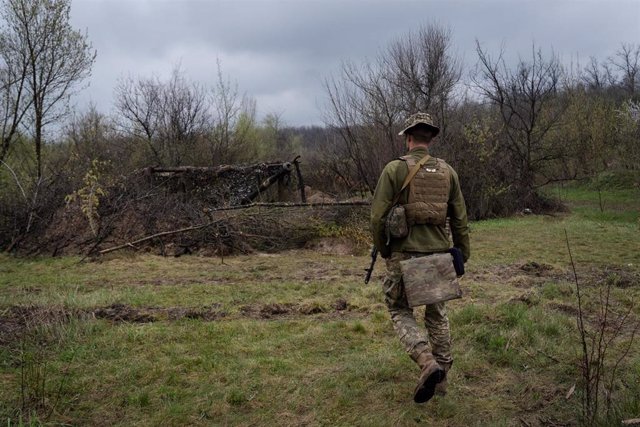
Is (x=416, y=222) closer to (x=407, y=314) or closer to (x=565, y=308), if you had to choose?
(x=407, y=314)

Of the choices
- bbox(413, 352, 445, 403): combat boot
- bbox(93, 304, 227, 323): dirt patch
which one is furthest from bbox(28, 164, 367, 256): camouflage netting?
bbox(413, 352, 445, 403): combat boot

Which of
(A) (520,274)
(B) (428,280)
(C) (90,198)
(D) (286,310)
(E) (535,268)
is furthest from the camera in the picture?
(C) (90,198)

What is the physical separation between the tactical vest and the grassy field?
1325mm

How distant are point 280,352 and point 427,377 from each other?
5.77ft

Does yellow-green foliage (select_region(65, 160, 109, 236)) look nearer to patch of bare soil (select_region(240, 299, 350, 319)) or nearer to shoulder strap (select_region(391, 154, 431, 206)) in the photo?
patch of bare soil (select_region(240, 299, 350, 319))

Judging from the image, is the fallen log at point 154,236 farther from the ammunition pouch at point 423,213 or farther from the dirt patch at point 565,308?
the ammunition pouch at point 423,213

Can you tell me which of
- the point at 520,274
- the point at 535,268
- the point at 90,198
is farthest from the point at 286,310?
the point at 90,198

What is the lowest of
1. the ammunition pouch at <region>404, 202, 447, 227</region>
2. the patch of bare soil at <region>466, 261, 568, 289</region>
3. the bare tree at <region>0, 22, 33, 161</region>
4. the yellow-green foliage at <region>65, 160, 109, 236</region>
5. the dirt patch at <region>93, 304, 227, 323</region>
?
the patch of bare soil at <region>466, 261, 568, 289</region>

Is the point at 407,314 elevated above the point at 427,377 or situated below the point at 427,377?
above

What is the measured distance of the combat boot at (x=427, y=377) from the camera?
3381 mm

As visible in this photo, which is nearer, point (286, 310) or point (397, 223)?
point (397, 223)

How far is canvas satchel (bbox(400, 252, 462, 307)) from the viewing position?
12.0 feet

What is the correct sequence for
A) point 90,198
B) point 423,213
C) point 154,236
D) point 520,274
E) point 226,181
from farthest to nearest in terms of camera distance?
point 226,181
point 90,198
point 154,236
point 520,274
point 423,213

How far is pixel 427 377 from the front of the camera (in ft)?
11.1
